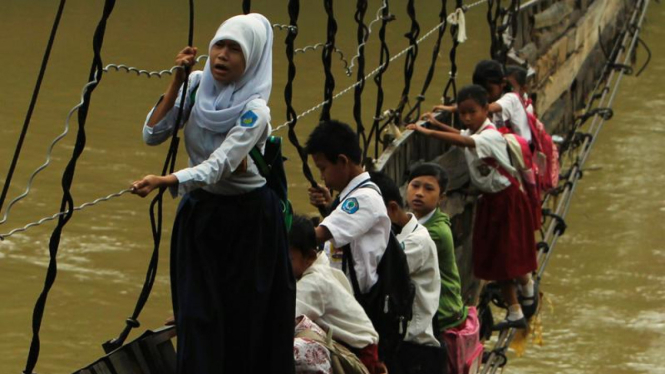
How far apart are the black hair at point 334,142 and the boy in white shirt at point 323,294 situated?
0.83 feet

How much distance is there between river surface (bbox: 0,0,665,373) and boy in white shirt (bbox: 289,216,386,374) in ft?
12.7

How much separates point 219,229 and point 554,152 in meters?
3.25

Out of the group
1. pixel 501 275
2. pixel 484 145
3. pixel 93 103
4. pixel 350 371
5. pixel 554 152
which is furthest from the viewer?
pixel 93 103

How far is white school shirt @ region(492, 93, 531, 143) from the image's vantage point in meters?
5.58

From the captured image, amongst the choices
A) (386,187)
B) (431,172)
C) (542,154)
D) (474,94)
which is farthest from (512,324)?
(386,187)

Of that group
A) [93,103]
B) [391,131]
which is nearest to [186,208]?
[391,131]

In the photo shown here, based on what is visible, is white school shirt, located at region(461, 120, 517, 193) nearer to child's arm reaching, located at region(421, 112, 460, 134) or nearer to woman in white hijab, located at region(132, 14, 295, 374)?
child's arm reaching, located at region(421, 112, 460, 134)

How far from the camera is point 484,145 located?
Result: 205 inches

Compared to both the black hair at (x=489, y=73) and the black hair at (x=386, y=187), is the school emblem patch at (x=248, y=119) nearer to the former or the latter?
the black hair at (x=386, y=187)

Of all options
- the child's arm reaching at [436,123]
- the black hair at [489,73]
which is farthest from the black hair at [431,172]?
the black hair at [489,73]

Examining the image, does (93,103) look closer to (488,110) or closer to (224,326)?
(488,110)

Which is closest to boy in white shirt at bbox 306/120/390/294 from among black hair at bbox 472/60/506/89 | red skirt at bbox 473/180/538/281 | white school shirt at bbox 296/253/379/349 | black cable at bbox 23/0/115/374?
white school shirt at bbox 296/253/379/349

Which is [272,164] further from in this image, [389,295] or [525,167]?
[525,167]

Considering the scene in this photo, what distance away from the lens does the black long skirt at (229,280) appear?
9.92 ft
